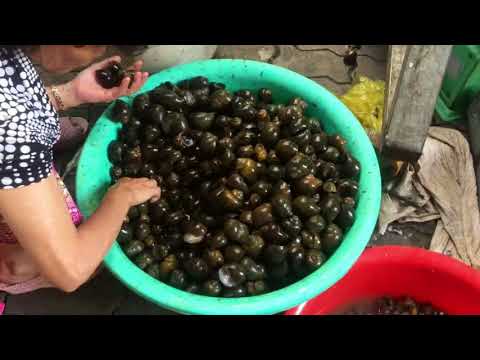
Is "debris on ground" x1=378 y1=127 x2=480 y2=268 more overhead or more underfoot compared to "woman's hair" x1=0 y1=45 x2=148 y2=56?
more underfoot

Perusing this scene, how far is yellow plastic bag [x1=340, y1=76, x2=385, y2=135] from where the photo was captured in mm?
2400

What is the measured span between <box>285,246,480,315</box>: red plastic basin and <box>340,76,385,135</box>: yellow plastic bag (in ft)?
2.54

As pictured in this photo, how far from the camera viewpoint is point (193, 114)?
1800 millimetres

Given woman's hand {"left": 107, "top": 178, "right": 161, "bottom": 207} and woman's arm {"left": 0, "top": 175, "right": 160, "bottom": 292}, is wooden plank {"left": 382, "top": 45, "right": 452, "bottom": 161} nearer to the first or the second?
woman's hand {"left": 107, "top": 178, "right": 161, "bottom": 207}

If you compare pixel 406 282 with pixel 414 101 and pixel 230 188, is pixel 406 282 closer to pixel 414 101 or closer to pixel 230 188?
pixel 414 101

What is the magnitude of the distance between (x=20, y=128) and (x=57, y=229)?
0.25 meters

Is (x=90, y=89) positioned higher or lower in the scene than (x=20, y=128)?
lower

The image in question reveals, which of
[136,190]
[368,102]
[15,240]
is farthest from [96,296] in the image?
[368,102]

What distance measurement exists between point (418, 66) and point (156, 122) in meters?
0.90

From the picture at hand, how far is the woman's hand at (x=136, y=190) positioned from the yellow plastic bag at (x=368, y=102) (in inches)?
46.5

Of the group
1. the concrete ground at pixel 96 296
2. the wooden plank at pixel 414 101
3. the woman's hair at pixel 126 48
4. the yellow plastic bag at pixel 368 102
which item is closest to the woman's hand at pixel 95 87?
the woman's hair at pixel 126 48

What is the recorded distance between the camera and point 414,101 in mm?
1712

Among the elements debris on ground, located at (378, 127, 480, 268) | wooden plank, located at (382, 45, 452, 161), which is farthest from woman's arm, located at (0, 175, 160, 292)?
debris on ground, located at (378, 127, 480, 268)
